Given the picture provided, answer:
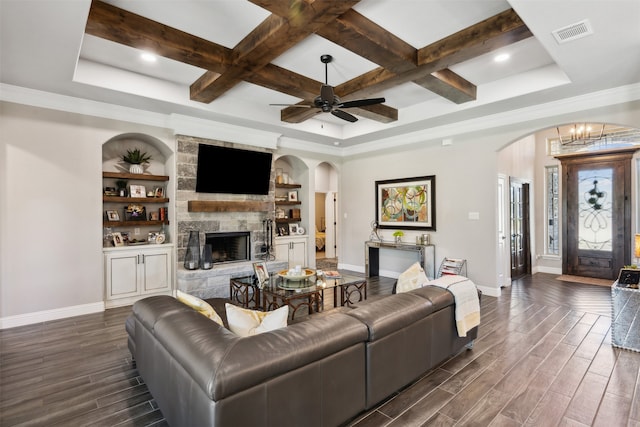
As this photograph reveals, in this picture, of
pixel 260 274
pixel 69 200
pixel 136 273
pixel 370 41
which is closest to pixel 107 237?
pixel 136 273

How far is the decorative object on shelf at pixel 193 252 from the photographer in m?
5.07

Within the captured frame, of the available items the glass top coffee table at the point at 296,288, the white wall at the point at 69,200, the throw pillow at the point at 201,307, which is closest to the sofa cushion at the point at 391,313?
the throw pillow at the point at 201,307

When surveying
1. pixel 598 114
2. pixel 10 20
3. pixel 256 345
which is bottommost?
pixel 256 345

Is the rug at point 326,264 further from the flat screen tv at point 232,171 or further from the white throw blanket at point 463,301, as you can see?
the white throw blanket at point 463,301

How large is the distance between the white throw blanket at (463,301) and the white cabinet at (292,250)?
4060mm

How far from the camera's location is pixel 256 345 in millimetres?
1577

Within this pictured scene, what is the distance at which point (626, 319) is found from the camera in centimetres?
313

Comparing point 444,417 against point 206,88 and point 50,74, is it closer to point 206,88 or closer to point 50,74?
point 206,88

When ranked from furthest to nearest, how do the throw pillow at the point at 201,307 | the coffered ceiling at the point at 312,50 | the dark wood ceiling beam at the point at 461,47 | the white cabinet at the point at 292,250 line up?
the white cabinet at the point at 292,250 → the dark wood ceiling beam at the point at 461,47 → the coffered ceiling at the point at 312,50 → the throw pillow at the point at 201,307

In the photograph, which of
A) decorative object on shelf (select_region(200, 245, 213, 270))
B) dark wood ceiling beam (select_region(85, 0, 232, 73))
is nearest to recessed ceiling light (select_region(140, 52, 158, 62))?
dark wood ceiling beam (select_region(85, 0, 232, 73))

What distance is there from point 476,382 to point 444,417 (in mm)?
604

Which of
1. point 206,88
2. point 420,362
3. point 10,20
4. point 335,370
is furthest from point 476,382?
point 10,20

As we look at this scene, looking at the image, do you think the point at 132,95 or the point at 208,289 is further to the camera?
the point at 208,289

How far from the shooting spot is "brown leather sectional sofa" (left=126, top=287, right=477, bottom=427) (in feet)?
4.77
